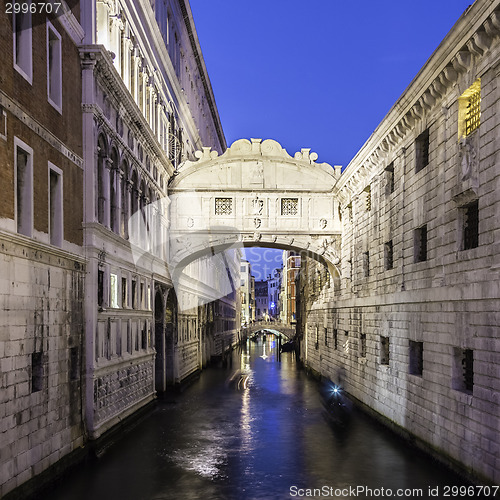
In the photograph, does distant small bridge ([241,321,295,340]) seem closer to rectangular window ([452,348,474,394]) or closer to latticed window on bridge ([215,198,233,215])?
latticed window on bridge ([215,198,233,215])

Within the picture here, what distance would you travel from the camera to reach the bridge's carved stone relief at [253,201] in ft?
95.3

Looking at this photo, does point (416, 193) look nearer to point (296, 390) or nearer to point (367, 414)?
point (367, 414)

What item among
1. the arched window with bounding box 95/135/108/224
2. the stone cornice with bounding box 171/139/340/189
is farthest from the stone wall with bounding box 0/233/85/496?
the stone cornice with bounding box 171/139/340/189

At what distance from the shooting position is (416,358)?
699 inches

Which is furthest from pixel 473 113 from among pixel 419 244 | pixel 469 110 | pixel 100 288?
pixel 100 288

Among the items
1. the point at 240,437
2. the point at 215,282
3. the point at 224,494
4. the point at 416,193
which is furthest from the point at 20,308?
the point at 215,282

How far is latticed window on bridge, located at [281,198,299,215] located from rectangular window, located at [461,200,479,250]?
15248 millimetres

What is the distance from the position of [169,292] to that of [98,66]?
15.1 m

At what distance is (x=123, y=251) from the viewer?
68.2 ft

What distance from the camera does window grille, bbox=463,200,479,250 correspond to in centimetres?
1390

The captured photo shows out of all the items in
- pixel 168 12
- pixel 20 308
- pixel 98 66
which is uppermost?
pixel 168 12

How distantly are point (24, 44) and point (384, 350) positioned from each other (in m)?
14.4

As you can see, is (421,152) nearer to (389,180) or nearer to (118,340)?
(389,180)

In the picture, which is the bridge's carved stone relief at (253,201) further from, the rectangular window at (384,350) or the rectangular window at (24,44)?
the rectangular window at (24,44)
